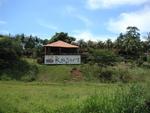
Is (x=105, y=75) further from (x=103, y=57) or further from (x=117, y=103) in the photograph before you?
(x=117, y=103)

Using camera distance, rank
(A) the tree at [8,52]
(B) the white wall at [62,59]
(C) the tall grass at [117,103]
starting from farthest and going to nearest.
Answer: (B) the white wall at [62,59], (A) the tree at [8,52], (C) the tall grass at [117,103]

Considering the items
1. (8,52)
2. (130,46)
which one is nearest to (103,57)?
(8,52)

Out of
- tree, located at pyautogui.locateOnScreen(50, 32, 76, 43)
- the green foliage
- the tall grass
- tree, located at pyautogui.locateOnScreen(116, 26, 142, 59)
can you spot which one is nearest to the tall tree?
tree, located at pyautogui.locateOnScreen(116, 26, 142, 59)

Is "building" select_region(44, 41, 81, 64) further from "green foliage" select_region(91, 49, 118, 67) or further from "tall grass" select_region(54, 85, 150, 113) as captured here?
"tall grass" select_region(54, 85, 150, 113)

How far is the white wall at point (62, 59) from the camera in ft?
153

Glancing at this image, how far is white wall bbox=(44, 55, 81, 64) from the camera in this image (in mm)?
46531

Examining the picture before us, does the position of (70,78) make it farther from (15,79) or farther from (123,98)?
(123,98)

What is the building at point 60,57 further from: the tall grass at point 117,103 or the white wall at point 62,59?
the tall grass at point 117,103

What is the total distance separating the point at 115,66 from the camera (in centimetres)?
4728

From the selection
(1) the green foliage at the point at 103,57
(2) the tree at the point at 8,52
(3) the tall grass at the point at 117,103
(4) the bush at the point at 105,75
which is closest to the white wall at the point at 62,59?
(1) the green foliage at the point at 103,57

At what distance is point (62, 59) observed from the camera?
154 ft

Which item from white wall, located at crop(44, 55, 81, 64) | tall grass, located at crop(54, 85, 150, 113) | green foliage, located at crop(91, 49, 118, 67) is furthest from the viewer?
green foliage, located at crop(91, 49, 118, 67)

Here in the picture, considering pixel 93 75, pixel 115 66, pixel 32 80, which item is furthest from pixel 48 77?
pixel 115 66

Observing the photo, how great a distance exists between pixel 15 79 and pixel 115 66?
13.3 meters
